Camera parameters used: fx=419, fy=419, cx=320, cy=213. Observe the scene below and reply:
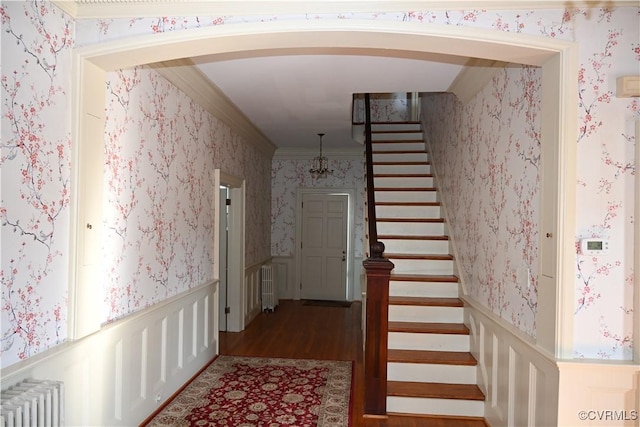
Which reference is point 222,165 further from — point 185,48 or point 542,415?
point 542,415

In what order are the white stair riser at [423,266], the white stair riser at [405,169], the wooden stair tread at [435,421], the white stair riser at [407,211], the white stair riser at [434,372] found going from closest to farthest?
the wooden stair tread at [435,421] → the white stair riser at [434,372] → the white stair riser at [423,266] → the white stair riser at [407,211] → the white stair riser at [405,169]

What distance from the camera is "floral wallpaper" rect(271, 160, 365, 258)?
7.52 metres

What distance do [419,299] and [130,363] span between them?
98.9 inches

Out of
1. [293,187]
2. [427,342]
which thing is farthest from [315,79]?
[293,187]

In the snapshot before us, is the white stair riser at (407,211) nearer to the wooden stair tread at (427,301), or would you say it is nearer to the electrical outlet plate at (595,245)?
the wooden stair tread at (427,301)

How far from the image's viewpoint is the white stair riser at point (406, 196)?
16.8ft

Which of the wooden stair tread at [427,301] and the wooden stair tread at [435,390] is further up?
the wooden stair tread at [427,301]

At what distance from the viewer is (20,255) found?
1.81 metres

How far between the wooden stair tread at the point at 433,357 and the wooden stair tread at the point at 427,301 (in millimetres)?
427

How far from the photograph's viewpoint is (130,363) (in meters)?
2.76

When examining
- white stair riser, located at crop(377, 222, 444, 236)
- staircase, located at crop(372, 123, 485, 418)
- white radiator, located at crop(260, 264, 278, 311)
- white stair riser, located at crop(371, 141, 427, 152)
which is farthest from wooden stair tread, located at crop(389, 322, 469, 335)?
white radiator, located at crop(260, 264, 278, 311)

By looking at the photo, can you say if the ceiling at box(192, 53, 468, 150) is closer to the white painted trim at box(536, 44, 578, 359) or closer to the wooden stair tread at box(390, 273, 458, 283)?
the white painted trim at box(536, 44, 578, 359)

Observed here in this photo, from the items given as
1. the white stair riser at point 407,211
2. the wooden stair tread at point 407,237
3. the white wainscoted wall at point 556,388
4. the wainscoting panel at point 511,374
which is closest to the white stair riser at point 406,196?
the white stair riser at point 407,211

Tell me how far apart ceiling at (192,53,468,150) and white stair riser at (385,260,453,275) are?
1728mm
